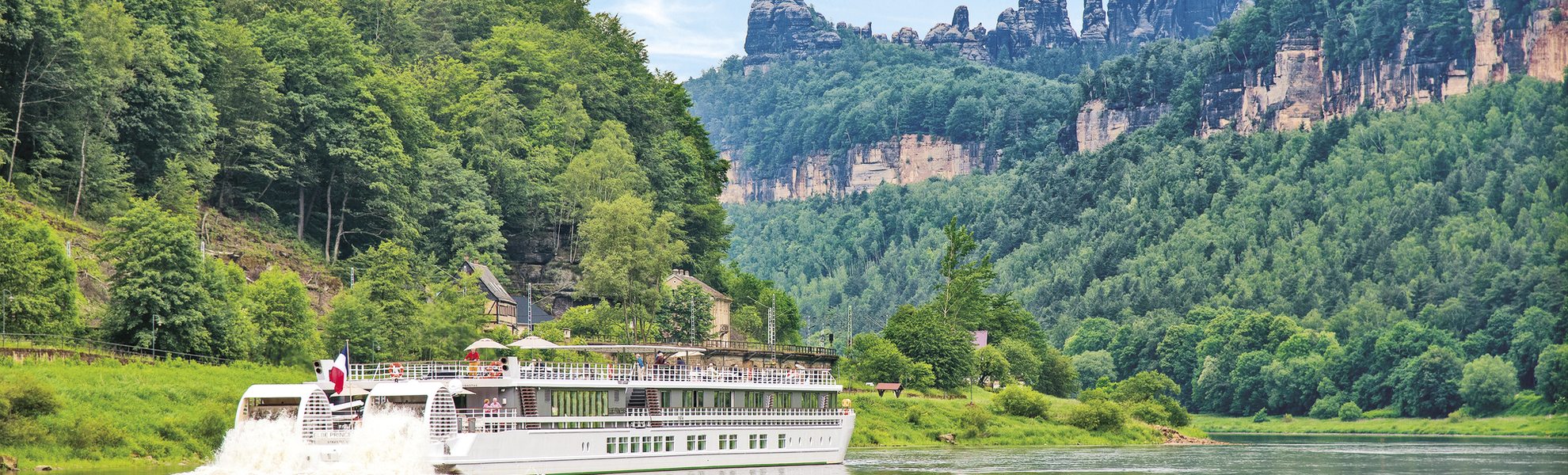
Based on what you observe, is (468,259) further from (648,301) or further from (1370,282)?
(1370,282)

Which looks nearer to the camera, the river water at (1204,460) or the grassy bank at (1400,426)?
the river water at (1204,460)

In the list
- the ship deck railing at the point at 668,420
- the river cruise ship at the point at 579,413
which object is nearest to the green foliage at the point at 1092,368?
the river cruise ship at the point at 579,413

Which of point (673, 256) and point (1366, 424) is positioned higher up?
point (673, 256)

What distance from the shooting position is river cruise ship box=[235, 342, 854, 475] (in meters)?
52.9

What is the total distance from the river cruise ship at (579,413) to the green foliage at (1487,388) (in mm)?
98205

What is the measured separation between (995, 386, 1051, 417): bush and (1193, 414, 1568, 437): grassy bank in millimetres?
42699

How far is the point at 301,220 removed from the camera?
346ft

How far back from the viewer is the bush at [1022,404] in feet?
392

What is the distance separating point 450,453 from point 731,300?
81997 millimetres

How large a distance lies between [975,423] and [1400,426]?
60866 millimetres

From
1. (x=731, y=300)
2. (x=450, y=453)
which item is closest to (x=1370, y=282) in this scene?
(x=731, y=300)

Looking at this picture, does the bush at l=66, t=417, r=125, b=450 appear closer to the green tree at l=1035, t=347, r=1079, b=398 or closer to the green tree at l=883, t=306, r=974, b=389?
the green tree at l=883, t=306, r=974, b=389

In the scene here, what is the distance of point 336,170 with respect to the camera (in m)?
107

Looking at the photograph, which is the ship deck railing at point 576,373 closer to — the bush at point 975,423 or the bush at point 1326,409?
the bush at point 975,423
